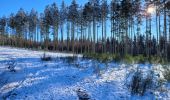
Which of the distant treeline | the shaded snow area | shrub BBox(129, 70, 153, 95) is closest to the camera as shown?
the shaded snow area

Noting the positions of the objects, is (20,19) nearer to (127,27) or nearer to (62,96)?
(127,27)

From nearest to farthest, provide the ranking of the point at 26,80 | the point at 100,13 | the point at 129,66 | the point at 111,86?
the point at 111,86 < the point at 26,80 < the point at 129,66 < the point at 100,13

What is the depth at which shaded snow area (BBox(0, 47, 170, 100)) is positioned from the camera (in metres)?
11.1

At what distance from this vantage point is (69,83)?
12.5 metres

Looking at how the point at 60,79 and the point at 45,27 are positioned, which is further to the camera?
the point at 45,27

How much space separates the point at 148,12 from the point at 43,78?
48.8 metres

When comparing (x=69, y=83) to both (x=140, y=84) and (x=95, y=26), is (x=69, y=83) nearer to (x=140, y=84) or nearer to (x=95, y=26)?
(x=140, y=84)

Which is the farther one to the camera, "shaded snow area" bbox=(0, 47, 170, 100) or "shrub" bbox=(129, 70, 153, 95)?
"shrub" bbox=(129, 70, 153, 95)

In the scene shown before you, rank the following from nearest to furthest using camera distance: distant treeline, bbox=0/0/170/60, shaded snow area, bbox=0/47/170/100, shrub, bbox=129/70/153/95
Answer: shaded snow area, bbox=0/47/170/100, shrub, bbox=129/70/153/95, distant treeline, bbox=0/0/170/60

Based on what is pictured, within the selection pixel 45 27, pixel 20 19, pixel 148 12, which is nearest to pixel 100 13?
pixel 148 12

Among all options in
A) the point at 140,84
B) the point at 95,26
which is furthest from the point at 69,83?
the point at 95,26

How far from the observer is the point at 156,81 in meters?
12.6

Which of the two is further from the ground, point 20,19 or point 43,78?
point 20,19

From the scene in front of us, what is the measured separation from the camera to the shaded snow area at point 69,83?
11.1 m
